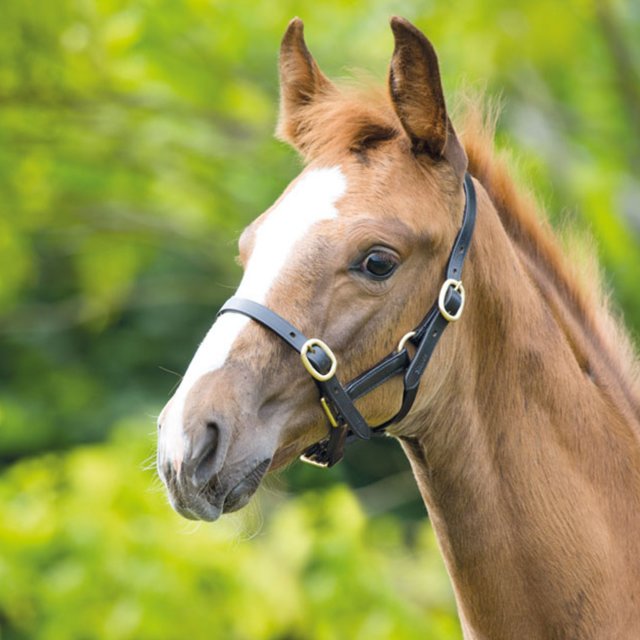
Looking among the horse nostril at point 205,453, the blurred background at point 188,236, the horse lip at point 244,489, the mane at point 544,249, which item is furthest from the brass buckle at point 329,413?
the blurred background at point 188,236

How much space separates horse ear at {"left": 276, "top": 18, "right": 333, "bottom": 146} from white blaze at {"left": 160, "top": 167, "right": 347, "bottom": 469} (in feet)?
1.78

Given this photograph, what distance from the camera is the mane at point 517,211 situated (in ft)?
11.9

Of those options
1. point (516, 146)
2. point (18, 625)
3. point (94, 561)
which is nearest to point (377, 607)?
point (94, 561)

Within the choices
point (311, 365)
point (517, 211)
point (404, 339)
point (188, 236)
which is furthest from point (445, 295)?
point (188, 236)

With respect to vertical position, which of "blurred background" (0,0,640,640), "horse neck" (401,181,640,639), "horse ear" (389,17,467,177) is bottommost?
"blurred background" (0,0,640,640)

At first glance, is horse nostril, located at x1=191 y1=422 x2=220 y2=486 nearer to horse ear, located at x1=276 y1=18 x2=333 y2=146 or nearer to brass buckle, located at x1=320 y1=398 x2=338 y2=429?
brass buckle, located at x1=320 y1=398 x2=338 y2=429

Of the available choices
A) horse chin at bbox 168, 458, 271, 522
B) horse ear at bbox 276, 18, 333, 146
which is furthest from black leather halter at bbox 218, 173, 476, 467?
horse ear at bbox 276, 18, 333, 146

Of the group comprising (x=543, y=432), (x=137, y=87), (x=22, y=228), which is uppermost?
(x=543, y=432)

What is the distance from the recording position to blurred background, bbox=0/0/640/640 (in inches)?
304

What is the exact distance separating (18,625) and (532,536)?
19.8 ft

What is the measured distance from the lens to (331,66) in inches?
373

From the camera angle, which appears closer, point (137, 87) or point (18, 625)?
point (18, 625)

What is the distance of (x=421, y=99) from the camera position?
339 centimetres

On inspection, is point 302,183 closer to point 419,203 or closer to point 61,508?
point 419,203
